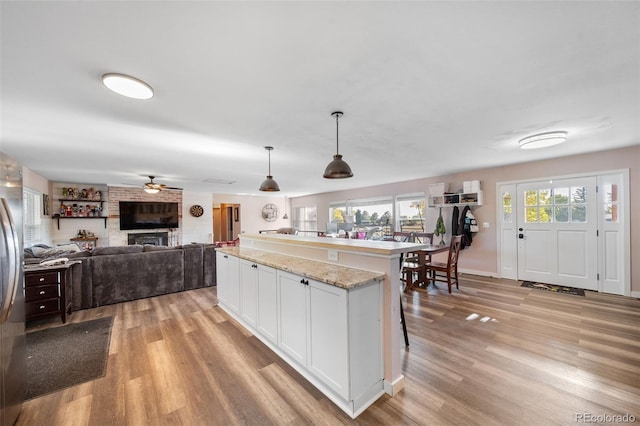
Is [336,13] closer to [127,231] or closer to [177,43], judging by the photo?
[177,43]

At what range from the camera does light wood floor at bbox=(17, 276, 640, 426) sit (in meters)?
1.69

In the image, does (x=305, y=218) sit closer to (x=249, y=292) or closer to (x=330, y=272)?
(x=249, y=292)

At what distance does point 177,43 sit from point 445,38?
157 centimetres

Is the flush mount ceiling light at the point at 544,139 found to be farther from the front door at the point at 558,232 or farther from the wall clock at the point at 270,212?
the wall clock at the point at 270,212

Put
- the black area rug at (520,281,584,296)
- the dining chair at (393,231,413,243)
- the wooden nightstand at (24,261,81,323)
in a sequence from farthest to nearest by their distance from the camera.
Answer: the dining chair at (393,231,413,243) < the black area rug at (520,281,584,296) < the wooden nightstand at (24,261,81,323)

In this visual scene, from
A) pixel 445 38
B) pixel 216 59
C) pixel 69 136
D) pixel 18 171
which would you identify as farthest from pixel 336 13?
pixel 69 136

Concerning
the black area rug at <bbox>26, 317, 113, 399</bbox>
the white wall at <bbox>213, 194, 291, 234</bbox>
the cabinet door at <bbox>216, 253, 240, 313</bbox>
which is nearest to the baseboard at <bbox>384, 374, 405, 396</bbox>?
the cabinet door at <bbox>216, 253, 240, 313</bbox>

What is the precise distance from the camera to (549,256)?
4.58 meters

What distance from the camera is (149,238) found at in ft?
25.3

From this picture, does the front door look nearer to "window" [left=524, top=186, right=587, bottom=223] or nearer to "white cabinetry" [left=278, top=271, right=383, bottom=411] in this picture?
"window" [left=524, top=186, right=587, bottom=223]

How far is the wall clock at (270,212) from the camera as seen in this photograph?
414 inches

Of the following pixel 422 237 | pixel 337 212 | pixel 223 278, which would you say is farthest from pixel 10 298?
pixel 337 212

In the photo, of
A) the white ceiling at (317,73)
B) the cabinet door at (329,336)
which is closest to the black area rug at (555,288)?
the white ceiling at (317,73)

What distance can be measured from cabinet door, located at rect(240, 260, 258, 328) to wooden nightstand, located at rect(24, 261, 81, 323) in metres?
2.35
